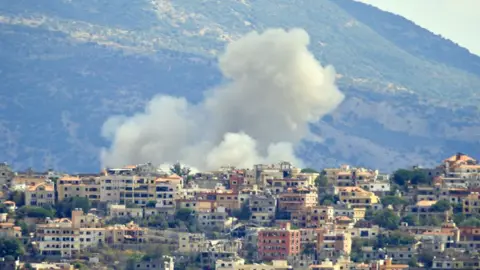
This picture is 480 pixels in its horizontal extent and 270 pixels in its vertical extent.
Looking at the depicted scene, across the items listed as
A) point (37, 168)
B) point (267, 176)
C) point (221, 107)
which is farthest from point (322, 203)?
point (37, 168)

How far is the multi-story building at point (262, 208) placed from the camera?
11681 cm

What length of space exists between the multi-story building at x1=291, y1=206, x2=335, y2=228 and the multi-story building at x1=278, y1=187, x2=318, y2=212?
16.7 inches

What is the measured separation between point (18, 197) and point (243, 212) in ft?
31.0

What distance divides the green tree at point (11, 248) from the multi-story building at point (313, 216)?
41.3 ft

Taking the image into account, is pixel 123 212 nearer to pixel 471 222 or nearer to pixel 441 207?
pixel 441 207

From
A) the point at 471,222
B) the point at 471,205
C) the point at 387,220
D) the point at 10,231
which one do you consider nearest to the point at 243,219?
the point at 387,220

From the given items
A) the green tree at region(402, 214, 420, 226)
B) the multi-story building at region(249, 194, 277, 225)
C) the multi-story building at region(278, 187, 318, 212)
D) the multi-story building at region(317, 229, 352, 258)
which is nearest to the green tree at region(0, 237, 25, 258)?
the multi-story building at region(317, 229, 352, 258)

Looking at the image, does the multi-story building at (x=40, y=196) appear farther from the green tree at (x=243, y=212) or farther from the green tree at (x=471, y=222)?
the green tree at (x=471, y=222)

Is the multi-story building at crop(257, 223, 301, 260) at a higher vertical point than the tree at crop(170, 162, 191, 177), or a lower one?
lower

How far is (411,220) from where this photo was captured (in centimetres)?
11544

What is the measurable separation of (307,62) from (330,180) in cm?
3718

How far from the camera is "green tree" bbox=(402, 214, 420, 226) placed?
377 ft

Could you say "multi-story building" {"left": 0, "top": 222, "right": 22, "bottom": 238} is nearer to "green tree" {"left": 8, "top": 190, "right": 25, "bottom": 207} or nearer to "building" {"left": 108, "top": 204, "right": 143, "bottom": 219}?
"building" {"left": 108, "top": 204, "right": 143, "bottom": 219}

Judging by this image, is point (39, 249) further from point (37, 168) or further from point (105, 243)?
point (37, 168)
